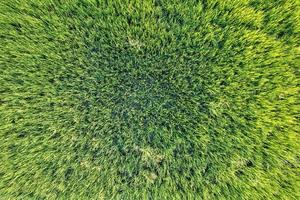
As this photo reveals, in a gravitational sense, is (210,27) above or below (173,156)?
above

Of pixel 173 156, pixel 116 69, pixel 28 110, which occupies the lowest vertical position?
pixel 173 156

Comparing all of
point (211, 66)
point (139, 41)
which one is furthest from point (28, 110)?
point (211, 66)

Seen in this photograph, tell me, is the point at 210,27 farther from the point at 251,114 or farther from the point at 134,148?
the point at 134,148

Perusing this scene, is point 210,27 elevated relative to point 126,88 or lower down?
elevated

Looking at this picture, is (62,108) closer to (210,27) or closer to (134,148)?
(134,148)

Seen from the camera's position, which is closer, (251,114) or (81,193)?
(251,114)

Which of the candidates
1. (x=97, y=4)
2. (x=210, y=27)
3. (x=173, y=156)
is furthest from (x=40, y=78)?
(x=210, y=27)
